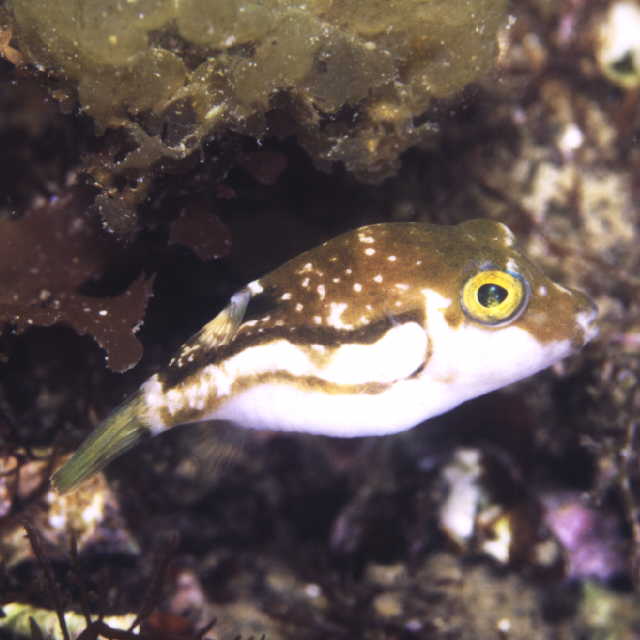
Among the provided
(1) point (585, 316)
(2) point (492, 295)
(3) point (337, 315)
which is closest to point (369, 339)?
(3) point (337, 315)

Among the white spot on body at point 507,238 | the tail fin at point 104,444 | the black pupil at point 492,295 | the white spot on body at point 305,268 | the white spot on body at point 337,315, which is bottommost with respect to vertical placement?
the tail fin at point 104,444

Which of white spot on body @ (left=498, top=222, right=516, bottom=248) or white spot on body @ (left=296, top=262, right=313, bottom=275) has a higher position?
white spot on body @ (left=296, top=262, right=313, bottom=275)

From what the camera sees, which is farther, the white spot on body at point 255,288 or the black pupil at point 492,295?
the white spot on body at point 255,288

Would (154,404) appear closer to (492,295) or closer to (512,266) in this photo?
(492,295)

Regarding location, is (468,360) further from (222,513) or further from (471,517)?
(222,513)

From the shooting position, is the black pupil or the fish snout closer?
the black pupil

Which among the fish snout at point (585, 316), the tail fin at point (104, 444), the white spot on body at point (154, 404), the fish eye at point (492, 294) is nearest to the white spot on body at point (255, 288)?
the white spot on body at point (154, 404)

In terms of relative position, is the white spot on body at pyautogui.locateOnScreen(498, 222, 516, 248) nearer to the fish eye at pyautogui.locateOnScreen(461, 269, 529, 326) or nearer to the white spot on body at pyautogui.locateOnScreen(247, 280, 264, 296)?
the fish eye at pyautogui.locateOnScreen(461, 269, 529, 326)

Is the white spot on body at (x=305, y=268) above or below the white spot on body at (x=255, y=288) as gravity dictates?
above

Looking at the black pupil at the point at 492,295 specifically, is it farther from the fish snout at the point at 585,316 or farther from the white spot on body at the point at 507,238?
the fish snout at the point at 585,316

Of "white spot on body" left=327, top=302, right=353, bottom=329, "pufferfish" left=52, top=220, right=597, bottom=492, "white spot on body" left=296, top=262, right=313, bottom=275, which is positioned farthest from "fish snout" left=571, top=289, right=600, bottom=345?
"white spot on body" left=296, top=262, right=313, bottom=275
